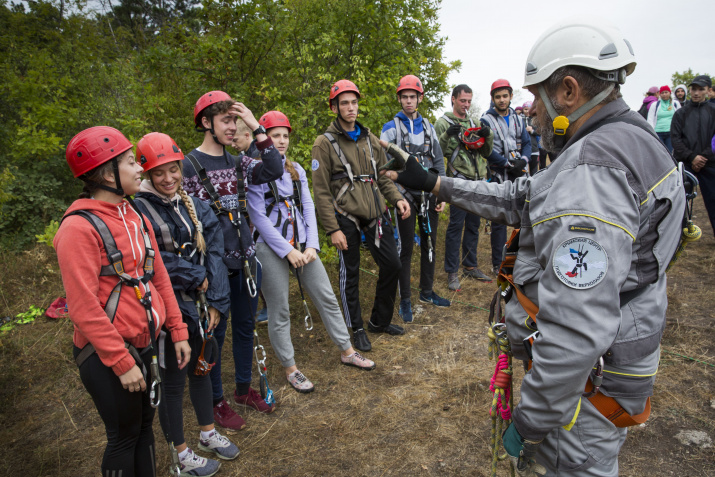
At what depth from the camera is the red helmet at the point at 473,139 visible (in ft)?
19.7

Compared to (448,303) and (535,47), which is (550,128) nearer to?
(535,47)

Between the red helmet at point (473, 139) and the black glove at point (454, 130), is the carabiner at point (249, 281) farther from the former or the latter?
the red helmet at point (473, 139)

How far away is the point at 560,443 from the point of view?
1.63 meters

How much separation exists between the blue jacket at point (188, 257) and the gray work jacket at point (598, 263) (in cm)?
209

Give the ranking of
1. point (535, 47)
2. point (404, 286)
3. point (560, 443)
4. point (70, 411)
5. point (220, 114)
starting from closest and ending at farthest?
point (560, 443) < point (535, 47) < point (220, 114) < point (70, 411) < point (404, 286)

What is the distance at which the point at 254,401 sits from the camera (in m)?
3.80

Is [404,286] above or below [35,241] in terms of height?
below

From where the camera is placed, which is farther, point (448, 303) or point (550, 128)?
point (448, 303)

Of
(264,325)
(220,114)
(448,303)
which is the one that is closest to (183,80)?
(220,114)

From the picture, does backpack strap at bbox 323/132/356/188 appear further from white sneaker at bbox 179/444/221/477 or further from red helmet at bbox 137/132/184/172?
white sneaker at bbox 179/444/221/477

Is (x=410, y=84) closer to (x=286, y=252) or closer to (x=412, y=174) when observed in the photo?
(x=286, y=252)

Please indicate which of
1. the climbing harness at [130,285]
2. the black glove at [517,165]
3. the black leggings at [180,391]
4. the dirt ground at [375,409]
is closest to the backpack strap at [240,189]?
the climbing harness at [130,285]

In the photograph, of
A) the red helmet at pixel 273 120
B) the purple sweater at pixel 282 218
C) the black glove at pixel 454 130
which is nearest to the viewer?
the purple sweater at pixel 282 218

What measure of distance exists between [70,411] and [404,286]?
142 inches
